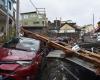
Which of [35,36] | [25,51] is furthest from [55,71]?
[35,36]

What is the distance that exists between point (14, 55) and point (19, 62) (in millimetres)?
559

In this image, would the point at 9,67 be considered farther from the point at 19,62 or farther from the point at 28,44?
the point at 28,44

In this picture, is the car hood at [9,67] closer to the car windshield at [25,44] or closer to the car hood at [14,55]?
the car hood at [14,55]

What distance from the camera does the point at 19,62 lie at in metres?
9.54

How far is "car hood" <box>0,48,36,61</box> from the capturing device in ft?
31.7

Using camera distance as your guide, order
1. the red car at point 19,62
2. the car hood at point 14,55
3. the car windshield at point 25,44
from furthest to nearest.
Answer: the car windshield at point 25,44 < the car hood at point 14,55 < the red car at point 19,62

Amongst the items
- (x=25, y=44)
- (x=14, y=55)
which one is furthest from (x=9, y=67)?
(x=25, y=44)

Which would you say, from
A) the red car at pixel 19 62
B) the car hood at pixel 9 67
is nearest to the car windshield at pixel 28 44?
the red car at pixel 19 62

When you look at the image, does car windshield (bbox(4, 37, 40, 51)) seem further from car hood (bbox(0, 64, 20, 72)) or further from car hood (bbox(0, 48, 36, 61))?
car hood (bbox(0, 64, 20, 72))

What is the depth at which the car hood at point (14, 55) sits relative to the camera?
380 inches

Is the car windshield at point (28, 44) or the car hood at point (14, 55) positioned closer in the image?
the car hood at point (14, 55)

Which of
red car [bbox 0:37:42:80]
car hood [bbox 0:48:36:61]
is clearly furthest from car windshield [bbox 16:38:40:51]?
car hood [bbox 0:48:36:61]

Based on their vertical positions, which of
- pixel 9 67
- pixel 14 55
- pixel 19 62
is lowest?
pixel 9 67

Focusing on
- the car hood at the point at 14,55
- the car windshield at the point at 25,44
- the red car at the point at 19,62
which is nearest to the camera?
the red car at the point at 19,62
